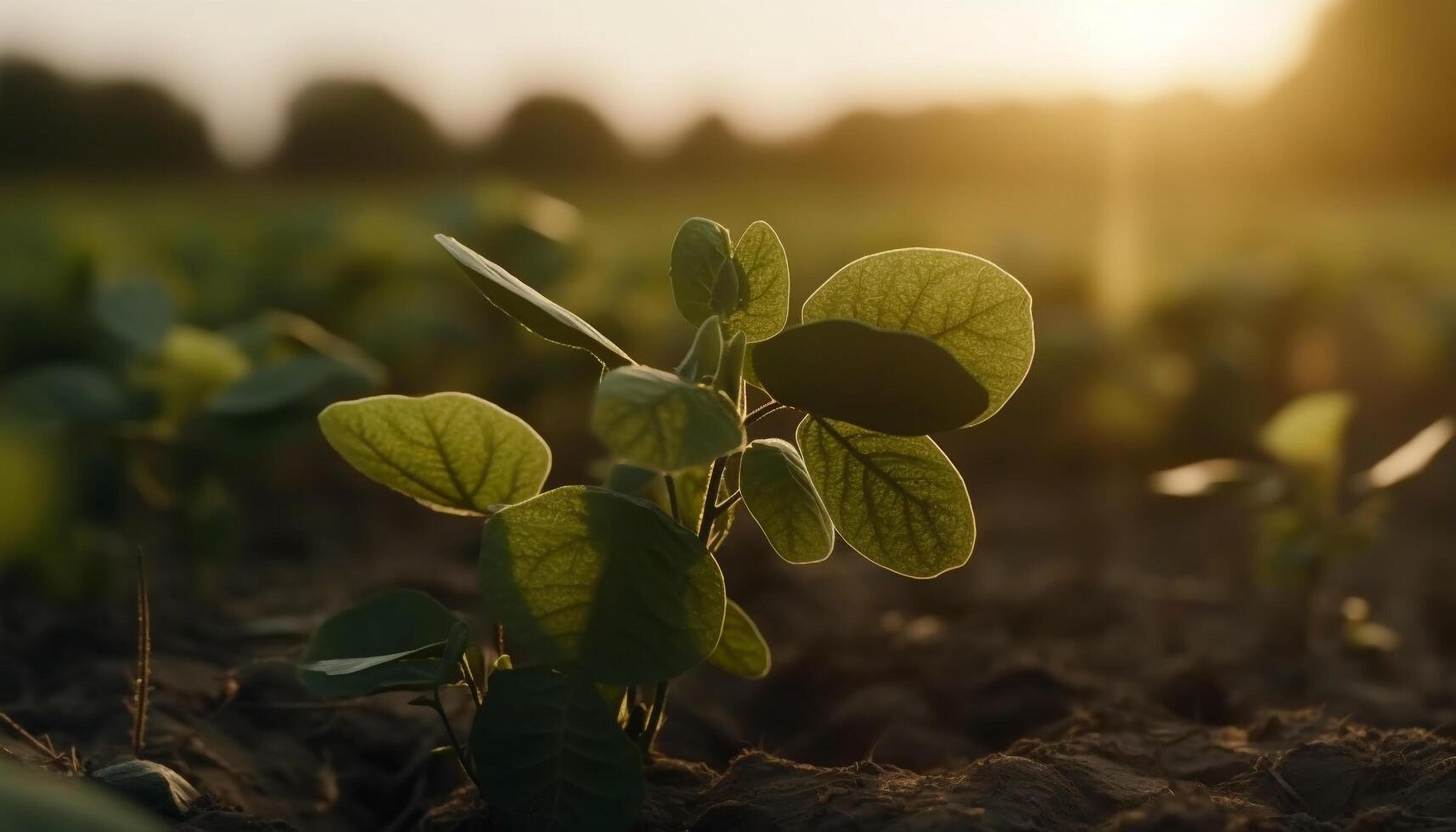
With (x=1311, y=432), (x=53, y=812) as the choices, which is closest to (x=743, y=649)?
(x=53, y=812)

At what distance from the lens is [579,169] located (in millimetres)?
18078

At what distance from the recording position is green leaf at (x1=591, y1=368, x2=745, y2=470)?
0.86 metres

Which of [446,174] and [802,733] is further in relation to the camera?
[446,174]

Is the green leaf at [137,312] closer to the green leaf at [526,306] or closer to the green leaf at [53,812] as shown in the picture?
the green leaf at [526,306]

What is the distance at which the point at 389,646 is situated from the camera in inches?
45.8

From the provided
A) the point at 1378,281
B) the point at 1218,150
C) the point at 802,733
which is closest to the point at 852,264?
the point at 802,733

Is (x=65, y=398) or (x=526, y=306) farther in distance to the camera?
(x=65, y=398)

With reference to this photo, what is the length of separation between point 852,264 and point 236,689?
1.09 meters

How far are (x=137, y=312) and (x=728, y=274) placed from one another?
1.36 metres

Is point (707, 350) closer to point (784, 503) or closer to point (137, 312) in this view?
point (784, 503)

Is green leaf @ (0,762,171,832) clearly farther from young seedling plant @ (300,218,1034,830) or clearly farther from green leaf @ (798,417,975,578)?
green leaf @ (798,417,975,578)

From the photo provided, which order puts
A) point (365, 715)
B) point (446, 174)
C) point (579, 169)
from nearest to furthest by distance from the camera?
1. point (365, 715)
2. point (446, 174)
3. point (579, 169)

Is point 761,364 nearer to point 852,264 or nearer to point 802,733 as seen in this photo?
point 852,264

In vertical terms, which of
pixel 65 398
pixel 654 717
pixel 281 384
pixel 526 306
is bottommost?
pixel 65 398
